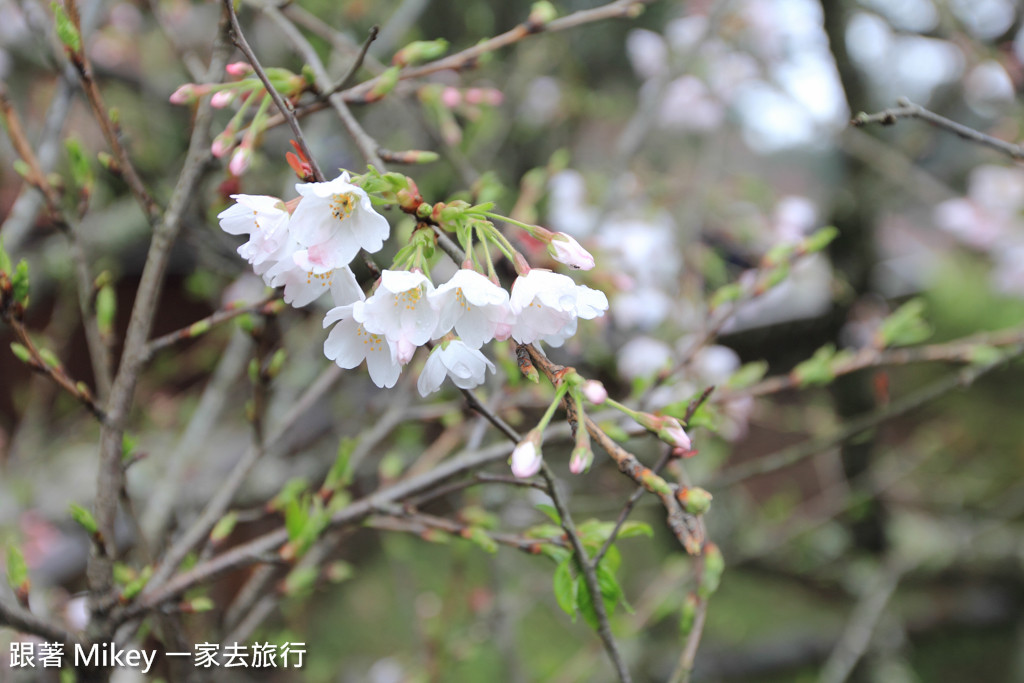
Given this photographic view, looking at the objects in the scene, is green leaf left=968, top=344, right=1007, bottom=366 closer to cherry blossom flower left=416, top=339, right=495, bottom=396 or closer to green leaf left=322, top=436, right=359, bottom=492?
cherry blossom flower left=416, top=339, right=495, bottom=396

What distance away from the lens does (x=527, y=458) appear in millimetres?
550

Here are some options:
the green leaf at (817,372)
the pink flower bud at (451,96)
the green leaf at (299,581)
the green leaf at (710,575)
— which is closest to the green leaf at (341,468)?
the green leaf at (299,581)

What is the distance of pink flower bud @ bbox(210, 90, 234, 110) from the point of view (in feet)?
2.52

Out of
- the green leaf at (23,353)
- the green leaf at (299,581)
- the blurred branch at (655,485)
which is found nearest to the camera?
the blurred branch at (655,485)

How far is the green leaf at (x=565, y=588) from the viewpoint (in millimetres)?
660

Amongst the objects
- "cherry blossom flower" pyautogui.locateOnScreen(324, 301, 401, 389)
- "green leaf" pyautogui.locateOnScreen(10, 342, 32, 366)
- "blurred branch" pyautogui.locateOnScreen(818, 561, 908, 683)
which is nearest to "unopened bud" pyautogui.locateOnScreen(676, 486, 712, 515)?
"cherry blossom flower" pyautogui.locateOnScreen(324, 301, 401, 389)

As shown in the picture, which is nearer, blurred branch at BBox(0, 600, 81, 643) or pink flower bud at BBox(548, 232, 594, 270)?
pink flower bud at BBox(548, 232, 594, 270)

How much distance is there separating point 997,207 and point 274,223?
3481mm

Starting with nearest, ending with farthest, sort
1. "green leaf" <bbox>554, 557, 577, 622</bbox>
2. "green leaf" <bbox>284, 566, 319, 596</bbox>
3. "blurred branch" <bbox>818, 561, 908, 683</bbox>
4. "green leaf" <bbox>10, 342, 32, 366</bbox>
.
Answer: "green leaf" <bbox>554, 557, 577, 622</bbox>, "green leaf" <bbox>10, 342, 32, 366</bbox>, "green leaf" <bbox>284, 566, 319, 596</bbox>, "blurred branch" <bbox>818, 561, 908, 683</bbox>

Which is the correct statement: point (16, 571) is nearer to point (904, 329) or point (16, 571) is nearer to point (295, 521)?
point (295, 521)

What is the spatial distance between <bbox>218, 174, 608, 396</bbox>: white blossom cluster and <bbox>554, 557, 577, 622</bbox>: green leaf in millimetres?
234

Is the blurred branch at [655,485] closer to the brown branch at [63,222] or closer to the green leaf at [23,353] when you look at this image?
the green leaf at [23,353]

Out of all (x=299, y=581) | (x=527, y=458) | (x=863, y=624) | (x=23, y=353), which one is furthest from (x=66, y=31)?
(x=863, y=624)

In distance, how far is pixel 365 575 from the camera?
4.41 metres
